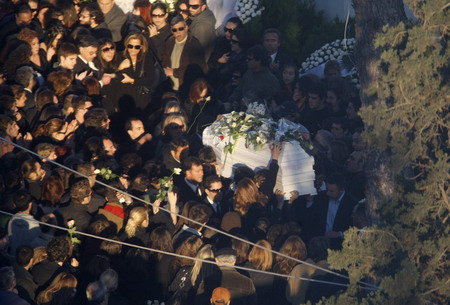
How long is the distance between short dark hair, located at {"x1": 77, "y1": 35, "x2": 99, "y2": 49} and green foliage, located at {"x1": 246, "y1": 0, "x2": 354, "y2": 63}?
2.85 meters

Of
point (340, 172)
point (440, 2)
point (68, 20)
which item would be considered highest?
point (440, 2)

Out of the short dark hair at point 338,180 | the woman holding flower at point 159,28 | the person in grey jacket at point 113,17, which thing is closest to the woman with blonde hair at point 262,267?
the short dark hair at point 338,180

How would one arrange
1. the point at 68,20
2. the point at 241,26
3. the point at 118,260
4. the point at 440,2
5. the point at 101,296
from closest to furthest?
the point at 440,2, the point at 101,296, the point at 118,260, the point at 68,20, the point at 241,26

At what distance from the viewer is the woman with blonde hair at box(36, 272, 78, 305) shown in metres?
9.88

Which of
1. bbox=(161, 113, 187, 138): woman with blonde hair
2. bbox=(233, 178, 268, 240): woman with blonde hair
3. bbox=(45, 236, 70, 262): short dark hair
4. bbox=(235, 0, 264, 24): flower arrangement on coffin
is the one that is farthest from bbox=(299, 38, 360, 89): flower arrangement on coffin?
bbox=(45, 236, 70, 262): short dark hair

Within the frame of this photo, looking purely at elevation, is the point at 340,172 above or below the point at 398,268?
below

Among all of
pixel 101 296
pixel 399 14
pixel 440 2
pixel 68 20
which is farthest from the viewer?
pixel 68 20

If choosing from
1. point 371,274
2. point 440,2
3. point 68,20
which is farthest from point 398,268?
point 68,20

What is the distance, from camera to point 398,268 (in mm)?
9070

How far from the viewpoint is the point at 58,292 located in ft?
32.4

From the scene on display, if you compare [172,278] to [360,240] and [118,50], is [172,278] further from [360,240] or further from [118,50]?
[118,50]

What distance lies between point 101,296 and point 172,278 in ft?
3.39

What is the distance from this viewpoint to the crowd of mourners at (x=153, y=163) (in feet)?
34.2

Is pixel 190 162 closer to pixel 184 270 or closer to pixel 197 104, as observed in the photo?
pixel 184 270
